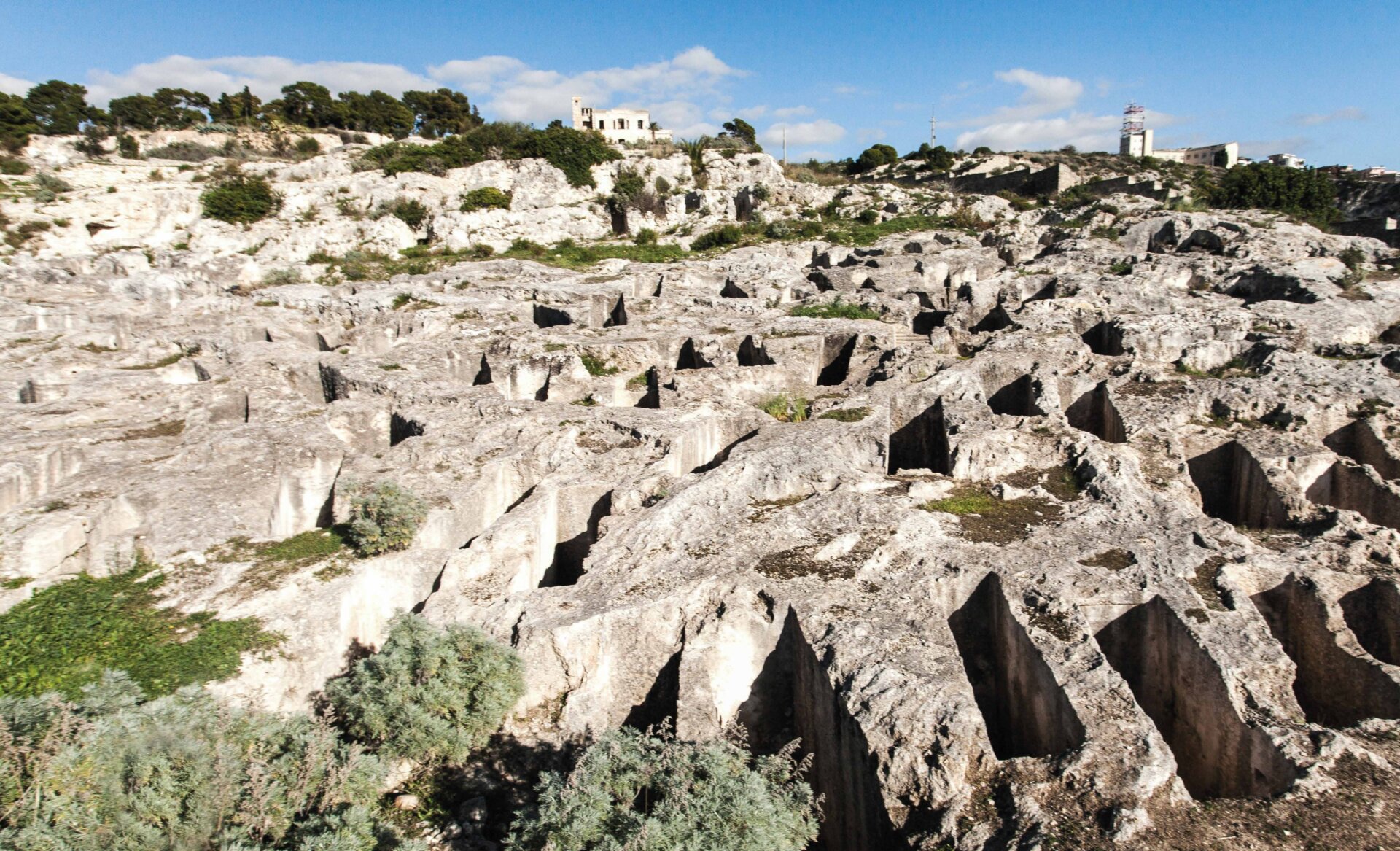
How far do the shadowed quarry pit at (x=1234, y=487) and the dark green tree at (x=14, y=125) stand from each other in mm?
55813

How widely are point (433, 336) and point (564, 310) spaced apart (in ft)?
13.4

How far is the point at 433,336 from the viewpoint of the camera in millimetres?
18172

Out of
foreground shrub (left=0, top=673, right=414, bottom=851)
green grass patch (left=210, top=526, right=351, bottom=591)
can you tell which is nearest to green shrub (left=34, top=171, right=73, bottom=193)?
green grass patch (left=210, top=526, right=351, bottom=591)

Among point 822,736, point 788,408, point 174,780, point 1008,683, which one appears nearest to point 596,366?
point 788,408

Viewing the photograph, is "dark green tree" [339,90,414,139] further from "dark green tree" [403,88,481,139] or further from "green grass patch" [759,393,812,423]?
"green grass patch" [759,393,812,423]

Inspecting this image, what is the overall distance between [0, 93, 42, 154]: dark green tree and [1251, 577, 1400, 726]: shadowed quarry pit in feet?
187

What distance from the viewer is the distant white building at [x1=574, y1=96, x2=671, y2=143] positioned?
52.9 m

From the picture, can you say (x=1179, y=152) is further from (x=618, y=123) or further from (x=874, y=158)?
(x=618, y=123)

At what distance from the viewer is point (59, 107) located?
2024 inches

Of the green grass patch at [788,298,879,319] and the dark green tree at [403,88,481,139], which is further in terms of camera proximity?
the dark green tree at [403,88,481,139]

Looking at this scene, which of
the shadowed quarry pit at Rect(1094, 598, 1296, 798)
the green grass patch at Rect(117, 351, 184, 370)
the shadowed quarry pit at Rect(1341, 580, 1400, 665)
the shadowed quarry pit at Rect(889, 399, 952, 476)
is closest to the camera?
the shadowed quarry pit at Rect(1094, 598, 1296, 798)

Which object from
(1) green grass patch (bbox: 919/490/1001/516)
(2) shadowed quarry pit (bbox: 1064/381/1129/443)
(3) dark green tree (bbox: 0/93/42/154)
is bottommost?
(1) green grass patch (bbox: 919/490/1001/516)

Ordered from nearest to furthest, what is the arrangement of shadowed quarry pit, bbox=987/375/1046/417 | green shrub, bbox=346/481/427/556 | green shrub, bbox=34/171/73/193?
green shrub, bbox=346/481/427/556
shadowed quarry pit, bbox=987/375/1046/417
green shrub, bbox=34/171/73/193

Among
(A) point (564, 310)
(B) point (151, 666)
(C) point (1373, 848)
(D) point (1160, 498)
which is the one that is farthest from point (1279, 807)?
(A) point (564, 310)
